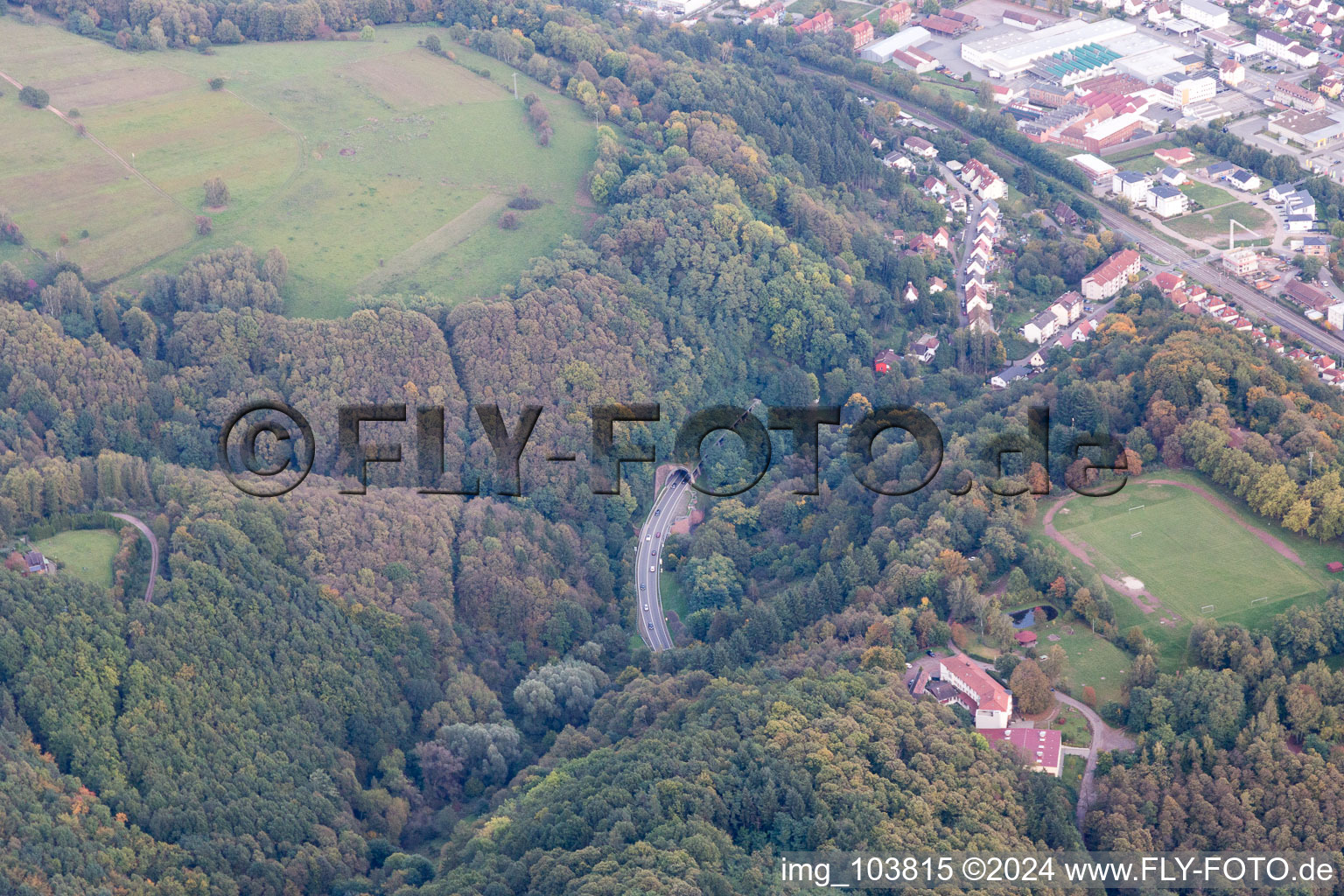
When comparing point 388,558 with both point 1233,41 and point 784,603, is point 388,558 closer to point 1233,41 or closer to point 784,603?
point 784,603

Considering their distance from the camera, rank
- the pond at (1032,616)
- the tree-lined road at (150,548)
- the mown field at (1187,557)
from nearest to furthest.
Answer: the mown field at (1187,557) → the pond at (1032,616) → the tree-lined road at (150,548)

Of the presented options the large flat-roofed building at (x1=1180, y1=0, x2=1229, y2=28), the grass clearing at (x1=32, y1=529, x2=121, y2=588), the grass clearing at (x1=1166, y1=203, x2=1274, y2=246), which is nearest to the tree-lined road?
the grass clearing at (x1=32, y1=529, x2=121, y2=588)

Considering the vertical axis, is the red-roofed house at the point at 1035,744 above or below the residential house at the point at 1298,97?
below

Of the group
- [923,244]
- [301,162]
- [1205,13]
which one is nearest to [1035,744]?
[923,244]

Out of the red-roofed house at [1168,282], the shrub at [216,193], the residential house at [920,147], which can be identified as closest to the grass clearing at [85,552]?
the shrub at [216,193]

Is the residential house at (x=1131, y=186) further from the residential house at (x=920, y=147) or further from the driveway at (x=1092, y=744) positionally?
the driveway at (x=1092, y=744)

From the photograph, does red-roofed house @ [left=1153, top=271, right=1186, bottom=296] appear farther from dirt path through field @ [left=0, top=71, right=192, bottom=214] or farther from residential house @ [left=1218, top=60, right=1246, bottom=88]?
dirt path through field @ [left=0, top=71, right=192, bottom=214]

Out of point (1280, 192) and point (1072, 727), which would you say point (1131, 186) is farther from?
point (1072, 727)
